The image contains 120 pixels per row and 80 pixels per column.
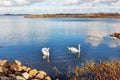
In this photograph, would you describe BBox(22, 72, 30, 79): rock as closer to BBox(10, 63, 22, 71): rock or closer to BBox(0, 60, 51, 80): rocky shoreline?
BBox(0, 60, 51, 80): rocky shoreline

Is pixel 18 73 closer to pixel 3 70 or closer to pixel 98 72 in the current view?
pixel 3 70

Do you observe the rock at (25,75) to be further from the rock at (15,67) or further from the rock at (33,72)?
the rock at (15,67)

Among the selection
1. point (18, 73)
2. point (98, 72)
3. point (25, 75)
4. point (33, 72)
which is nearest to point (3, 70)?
point (18, 73)

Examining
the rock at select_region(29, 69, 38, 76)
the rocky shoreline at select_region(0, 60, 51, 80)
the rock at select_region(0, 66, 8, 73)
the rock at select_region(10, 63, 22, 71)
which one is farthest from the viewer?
the rock at select_region(10, 63, 22, 71)

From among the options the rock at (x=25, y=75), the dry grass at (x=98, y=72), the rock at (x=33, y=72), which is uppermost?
the rock at (x=25, y=75)

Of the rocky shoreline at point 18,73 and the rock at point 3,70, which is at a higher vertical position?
the rock at point 3,70

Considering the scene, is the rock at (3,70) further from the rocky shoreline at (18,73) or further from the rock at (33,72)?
the rock at (33,72)

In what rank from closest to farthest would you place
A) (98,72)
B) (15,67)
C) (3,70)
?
(98,72)
(3,70)
(15,67)

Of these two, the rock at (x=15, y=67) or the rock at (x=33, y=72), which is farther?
the rock at (x=15, y=67)

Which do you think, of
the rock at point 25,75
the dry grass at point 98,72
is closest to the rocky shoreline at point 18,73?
the rock at point 25,75

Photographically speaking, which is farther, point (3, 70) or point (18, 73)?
point (3, 70)

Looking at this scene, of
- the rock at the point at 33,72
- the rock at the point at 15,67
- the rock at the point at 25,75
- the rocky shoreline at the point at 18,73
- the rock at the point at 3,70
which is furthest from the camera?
the rock at the point at 15,67

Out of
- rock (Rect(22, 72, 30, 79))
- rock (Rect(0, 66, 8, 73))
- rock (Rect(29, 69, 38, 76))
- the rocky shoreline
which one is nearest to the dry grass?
the rocky shoreline

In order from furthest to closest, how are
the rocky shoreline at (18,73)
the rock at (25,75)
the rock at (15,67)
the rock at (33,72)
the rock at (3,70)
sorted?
1. the rock at (15,67)
2. the rock at (3,70)
3. the rock at (33,72)
4. the rock at (25,75)
5. the rocky shoreline at (18,73)
